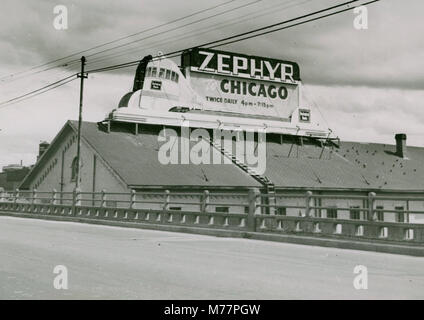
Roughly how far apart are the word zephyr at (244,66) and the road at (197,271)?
137 ft

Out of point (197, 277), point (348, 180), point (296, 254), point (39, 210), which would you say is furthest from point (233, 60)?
point (197, 277)

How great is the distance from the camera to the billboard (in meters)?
56.0

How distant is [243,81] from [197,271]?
50494mm

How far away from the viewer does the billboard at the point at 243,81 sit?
56.0 meters

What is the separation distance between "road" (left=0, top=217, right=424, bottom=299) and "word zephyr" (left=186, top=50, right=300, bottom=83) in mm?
41751

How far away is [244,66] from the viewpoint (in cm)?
5969

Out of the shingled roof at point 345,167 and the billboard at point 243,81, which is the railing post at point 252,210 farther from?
the billboard at point 243,81

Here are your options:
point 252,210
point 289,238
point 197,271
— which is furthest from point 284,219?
point 197,271

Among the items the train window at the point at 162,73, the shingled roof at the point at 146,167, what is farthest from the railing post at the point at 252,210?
the train window at the point at 162,73

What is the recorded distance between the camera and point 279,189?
42781mm

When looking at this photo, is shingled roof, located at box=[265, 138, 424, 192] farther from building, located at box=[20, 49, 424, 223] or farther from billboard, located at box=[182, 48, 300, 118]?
billboard, located at box=[182, 48, 300, 118]
